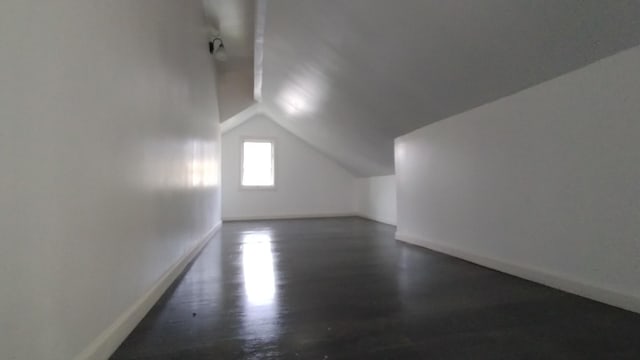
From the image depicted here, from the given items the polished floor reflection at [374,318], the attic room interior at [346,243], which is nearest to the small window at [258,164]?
the attic room interior at [346,243]

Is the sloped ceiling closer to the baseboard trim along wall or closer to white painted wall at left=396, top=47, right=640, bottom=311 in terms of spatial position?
white painted wall at left=396, top=47, right=640, bottom=311

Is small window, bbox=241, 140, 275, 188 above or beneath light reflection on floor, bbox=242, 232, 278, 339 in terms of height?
above

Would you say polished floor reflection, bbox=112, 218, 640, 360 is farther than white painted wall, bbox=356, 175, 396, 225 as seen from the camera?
No

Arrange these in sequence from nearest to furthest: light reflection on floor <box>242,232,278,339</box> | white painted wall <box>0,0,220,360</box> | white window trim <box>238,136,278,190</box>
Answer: white painted wall <box>0,0,220,360</box> < light reflection on floor <box>242,232,278,339</box> < white window trim <box>238,136,278,190</box>

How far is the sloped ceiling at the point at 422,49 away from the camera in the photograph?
1779 millimetres

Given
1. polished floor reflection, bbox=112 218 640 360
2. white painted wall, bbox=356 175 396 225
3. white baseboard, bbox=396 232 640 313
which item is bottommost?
polished floor reflection, bbox=112 218 640 360

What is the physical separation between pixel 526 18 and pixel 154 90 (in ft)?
7.62

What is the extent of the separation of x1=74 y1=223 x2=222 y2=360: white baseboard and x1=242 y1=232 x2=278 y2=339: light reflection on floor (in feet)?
1.78

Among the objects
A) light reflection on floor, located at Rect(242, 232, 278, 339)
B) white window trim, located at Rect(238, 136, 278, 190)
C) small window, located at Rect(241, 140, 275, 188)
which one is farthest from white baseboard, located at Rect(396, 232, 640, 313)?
small window, located at Rect(241, 140, 275, 188)

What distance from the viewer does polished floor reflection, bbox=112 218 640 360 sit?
1.31 meters

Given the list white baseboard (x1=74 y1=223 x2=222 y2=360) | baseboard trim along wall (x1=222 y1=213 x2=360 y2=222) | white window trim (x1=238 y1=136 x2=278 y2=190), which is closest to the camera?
white baseboard (x1=74 y1=223 x2=222 y2=360)

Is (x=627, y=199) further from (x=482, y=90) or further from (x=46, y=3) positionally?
(x=46, y=3)

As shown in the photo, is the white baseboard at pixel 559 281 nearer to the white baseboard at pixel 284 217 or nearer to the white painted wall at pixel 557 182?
the white painted wall at pixel 557 182

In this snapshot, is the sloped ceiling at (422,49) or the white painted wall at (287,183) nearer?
the sloped ceiling at (422,49)
